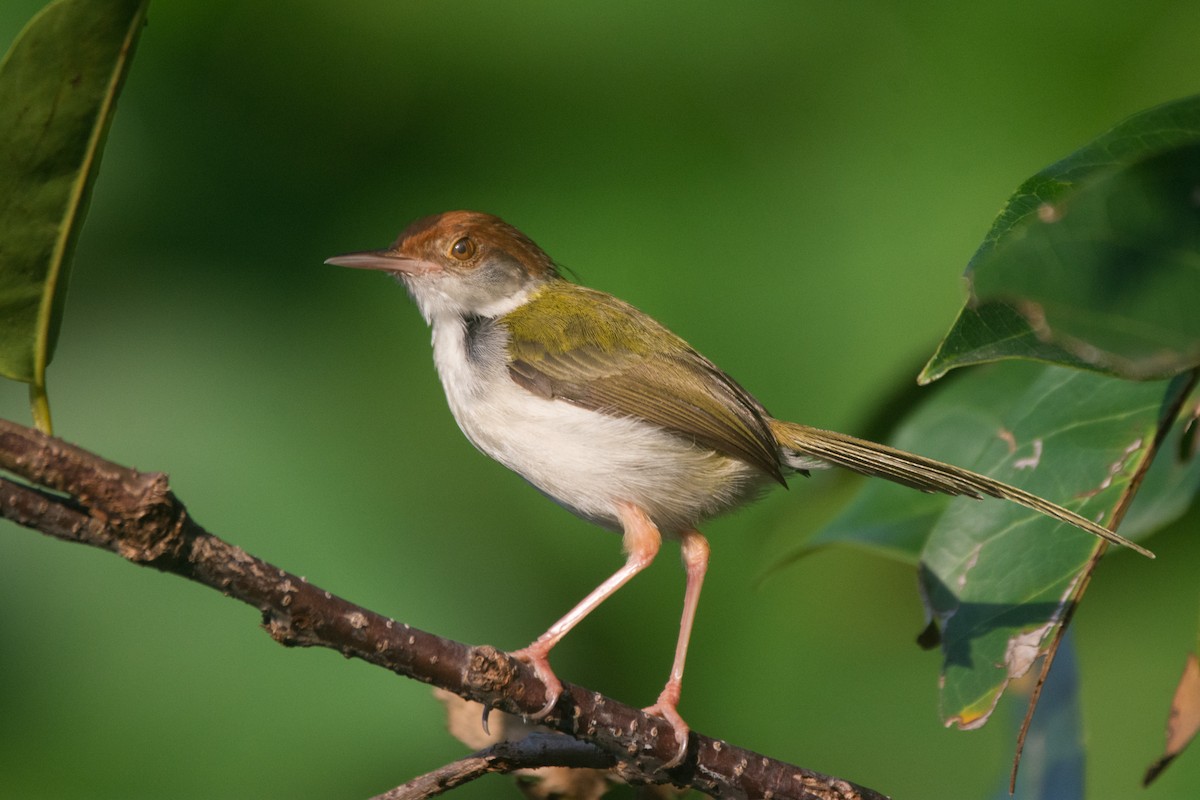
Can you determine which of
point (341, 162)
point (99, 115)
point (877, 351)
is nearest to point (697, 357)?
point (877, 351)

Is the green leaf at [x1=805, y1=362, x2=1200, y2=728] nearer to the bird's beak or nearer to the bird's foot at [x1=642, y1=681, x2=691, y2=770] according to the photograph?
the bird's foot at [x1=642, y1=681, x2=691, y2=770]

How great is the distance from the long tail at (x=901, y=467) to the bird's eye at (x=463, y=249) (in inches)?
38.2

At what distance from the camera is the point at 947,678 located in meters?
2.23

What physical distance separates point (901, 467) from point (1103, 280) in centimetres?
148

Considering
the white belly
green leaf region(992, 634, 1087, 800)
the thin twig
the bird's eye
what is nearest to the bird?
the white belly

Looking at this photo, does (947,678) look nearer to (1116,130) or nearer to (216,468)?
(1116,130)

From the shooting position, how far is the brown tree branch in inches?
51.5

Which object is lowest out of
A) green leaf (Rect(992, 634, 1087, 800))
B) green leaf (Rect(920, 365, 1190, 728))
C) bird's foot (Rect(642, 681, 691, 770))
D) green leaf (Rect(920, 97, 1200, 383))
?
green leaf (Rect(992, 634, 1087, 800))

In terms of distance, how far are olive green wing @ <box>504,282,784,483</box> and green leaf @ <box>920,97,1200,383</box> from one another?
1503mm

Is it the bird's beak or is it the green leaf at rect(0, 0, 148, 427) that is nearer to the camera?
the green leaf at rect(0, 0, 148, 427)

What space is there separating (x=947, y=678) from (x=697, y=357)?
1216mm

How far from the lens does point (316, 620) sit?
1.52 metres

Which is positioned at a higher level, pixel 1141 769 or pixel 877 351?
pixel 877 351

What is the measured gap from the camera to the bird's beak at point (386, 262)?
10.3 feet
